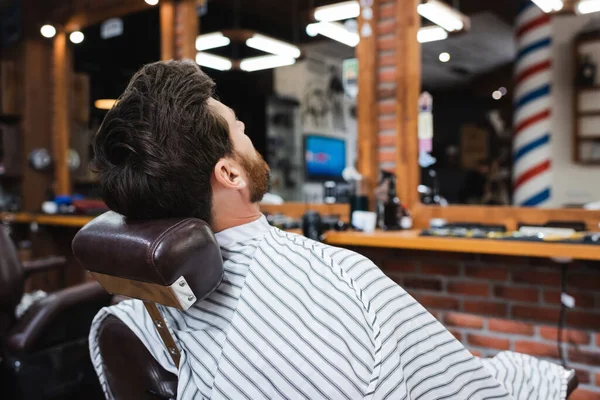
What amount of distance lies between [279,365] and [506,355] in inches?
31.5

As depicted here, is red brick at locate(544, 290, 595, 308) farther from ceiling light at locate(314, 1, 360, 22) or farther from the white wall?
the white wall

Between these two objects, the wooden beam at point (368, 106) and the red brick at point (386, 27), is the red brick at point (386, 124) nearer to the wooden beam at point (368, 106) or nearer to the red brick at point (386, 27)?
the wooden beam at point (368, 106)

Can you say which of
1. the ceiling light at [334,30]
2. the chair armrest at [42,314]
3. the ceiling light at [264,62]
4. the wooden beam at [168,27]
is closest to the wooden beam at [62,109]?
the wooden beam at [168,27]

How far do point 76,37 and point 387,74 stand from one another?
3.67 metres

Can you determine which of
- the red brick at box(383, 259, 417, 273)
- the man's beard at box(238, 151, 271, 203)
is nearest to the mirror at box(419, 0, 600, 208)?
the red brick at box(383, 259, 417, 273)

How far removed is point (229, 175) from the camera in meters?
0.97

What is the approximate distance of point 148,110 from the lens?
87 cm

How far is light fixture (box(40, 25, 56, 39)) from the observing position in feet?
17.0

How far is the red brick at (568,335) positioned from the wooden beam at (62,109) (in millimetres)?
4537

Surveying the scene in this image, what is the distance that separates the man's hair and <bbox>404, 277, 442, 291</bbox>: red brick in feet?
7.08

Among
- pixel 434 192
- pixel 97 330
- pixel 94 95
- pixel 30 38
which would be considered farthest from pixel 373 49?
pixel 30 38

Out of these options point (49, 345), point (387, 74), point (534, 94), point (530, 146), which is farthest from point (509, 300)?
point (534, 94)

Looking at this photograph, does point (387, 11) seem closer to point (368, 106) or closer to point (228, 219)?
point (368, 106)

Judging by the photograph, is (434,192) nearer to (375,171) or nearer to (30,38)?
(375,171)
